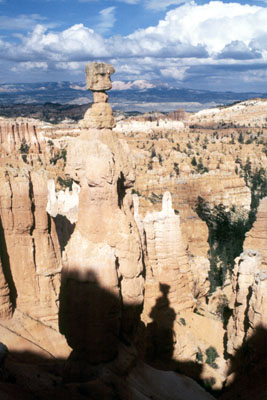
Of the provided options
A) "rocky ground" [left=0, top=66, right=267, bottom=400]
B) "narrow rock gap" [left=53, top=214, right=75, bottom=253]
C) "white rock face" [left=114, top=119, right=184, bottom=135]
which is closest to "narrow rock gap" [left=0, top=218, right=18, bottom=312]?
"rocky ground" [left=0, top=66, right=267, bottom=400]

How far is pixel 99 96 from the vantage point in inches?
319

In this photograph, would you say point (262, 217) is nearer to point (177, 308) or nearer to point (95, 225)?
A: point (177, 308)

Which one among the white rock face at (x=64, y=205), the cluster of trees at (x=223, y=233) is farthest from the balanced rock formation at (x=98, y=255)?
the cluster of trees at (x=223, y=233)

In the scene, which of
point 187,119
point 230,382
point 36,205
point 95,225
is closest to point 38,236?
point 36,205

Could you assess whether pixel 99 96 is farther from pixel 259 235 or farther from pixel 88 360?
pixel 259 235

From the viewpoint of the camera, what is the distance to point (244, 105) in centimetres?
12062

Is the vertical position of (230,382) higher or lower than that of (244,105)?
lower

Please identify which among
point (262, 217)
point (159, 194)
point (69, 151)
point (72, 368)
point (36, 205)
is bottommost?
point (159, 194)

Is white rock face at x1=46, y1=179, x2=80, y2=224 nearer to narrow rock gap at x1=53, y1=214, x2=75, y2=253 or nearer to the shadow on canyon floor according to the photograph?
narrow rock gap at x1=53, y1=214, x2=75, y2=253

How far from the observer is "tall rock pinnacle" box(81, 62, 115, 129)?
7.79m

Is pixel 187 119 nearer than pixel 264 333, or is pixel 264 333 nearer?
pixel 264 333

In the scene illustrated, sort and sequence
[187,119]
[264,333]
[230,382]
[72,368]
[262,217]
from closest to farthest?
1. [72,368]
2. [264,333]
3. [230,382]
4. [262,217]
5. [187,119]

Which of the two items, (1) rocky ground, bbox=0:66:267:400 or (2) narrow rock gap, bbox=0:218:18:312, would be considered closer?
(1) rocky ground, bbox=0:66:267:400

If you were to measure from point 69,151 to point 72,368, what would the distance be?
161 inches
